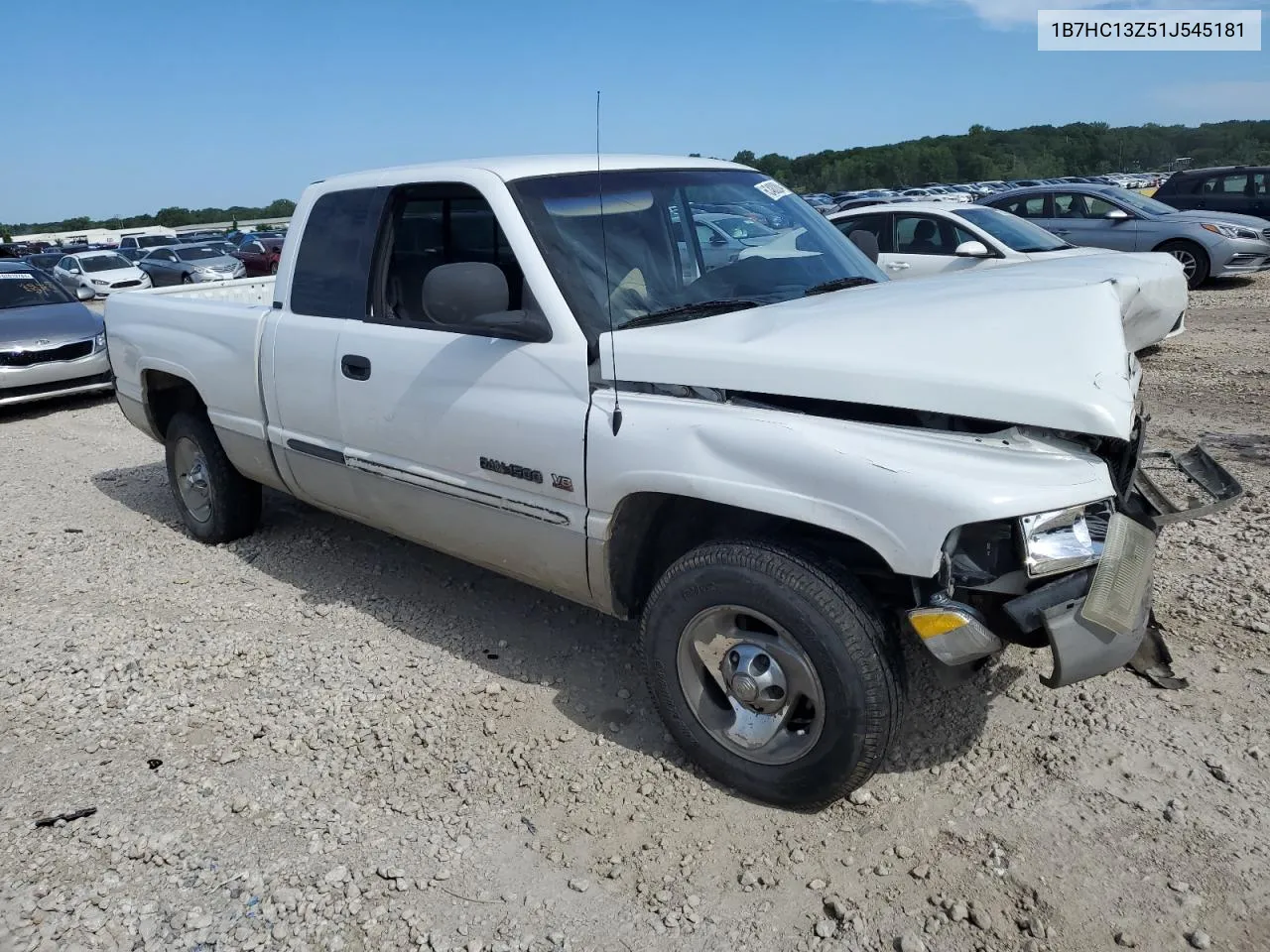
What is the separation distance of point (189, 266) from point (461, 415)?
76.2 ft

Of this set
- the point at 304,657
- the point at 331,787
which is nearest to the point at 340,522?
the point at 304,657

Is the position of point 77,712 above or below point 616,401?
below

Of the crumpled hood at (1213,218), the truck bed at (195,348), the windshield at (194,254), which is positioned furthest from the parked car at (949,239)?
the windshield at (194,254)

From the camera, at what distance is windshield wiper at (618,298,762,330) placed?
3311 mm

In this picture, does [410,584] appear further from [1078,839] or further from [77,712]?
[1078,839]

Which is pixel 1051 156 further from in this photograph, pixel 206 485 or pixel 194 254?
pixel 206 485

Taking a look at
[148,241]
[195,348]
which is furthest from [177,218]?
[195,348]

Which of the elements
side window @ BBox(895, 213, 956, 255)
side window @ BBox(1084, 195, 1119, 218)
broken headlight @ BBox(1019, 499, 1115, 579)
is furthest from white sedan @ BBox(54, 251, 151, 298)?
broken headlight @ BBox(1019, 499, 1115, 579)

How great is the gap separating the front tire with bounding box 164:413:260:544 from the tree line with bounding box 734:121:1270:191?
240 ft

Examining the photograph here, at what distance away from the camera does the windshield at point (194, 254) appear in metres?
24.8

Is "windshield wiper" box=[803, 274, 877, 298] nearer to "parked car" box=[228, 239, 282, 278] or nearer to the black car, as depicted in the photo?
the black car

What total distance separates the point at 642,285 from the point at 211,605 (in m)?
2.80

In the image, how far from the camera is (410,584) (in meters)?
4.87

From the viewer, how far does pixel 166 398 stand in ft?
18.7
